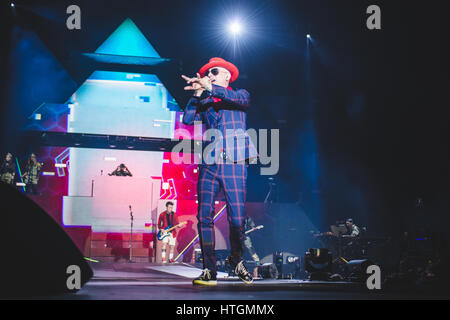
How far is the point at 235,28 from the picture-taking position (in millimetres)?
9664

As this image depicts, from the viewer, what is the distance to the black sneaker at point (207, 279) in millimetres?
3350

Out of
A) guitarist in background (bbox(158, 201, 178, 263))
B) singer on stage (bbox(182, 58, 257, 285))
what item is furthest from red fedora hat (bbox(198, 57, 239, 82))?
guitarist in background (bbox(158, 201, 178, 263))

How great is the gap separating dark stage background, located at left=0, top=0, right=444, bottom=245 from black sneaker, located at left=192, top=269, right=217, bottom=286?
5458 mm

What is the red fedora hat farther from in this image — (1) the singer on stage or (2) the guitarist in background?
(2) the guitarist in background

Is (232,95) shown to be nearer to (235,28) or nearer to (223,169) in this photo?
(223,169)

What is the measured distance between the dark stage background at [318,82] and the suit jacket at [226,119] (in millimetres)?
4499

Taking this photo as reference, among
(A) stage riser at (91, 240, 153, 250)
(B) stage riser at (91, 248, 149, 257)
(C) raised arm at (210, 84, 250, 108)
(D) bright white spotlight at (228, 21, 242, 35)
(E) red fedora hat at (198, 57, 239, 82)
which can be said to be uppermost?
(D) bright white spotlight at (228, 21, 242, 35)

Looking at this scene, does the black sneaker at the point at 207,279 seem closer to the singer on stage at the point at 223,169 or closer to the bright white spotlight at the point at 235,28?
the singer on stage at the point at 223,169

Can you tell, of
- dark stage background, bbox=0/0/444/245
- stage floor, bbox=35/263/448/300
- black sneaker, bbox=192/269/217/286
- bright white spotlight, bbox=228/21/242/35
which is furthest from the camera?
bright white spotlight, bbox=228/21/242/35

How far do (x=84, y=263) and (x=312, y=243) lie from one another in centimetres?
836

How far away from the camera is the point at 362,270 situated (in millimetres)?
4277

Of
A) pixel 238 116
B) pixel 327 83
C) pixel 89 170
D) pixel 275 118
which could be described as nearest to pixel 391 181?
pixel 327 83

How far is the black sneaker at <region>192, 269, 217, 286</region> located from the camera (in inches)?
132

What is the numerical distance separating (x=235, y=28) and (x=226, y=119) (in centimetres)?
662
